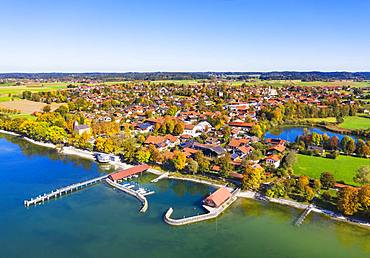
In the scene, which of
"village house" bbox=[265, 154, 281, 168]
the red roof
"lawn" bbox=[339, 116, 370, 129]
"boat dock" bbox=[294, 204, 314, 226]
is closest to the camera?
"boat dock" bbox=[294, 204, 314, 226]

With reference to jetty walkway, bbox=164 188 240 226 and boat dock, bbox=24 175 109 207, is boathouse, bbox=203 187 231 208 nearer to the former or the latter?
jetty walkway, bbox=164 188 240 226

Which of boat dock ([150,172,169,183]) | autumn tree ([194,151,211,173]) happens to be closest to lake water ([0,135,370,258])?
boat dock ([150,172,169,183])

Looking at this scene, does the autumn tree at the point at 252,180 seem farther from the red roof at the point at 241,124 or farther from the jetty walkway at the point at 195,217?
the red roof at the point at 241,124

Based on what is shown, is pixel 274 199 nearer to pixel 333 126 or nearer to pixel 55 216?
pixel 55 216

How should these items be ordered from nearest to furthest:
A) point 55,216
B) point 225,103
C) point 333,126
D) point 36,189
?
1. point 55,216
2. point 36,189
3. point 333,126
4. point 225,103

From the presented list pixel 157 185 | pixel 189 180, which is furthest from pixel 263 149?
pixel 157 185

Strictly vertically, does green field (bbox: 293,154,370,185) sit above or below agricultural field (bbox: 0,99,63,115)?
below
